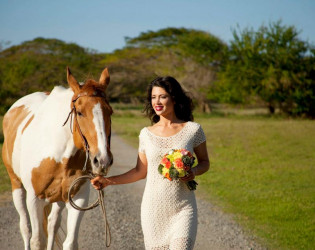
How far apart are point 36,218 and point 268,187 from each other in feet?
19.1

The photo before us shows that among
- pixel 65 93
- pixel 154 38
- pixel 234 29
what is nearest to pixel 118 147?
pixel 65 93

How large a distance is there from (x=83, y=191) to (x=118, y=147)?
34.0 feet

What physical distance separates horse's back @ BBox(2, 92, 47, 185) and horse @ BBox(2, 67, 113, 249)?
0.35 feet

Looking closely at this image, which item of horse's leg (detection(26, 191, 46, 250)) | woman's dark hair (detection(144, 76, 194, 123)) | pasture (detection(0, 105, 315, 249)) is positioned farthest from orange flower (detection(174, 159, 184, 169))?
pasture (detection(0, 105, 315, 249))

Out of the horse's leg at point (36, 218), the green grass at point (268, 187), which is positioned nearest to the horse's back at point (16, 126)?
the horse's leg at point (36, 218)

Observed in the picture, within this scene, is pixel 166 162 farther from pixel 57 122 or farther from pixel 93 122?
pixel 57 122

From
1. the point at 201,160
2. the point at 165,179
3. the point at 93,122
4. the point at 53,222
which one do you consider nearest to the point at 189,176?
the point at 165,179

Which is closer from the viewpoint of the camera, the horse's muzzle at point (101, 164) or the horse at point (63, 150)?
the horse's muzzle at point (101, 164)

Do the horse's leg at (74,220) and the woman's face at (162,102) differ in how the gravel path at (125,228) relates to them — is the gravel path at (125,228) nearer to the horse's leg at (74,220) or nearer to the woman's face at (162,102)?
the horse's leg at (74,220)

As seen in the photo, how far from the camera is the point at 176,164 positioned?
2.86 meters

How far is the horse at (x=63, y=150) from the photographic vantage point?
3293 mm

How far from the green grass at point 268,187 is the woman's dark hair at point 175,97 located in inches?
103

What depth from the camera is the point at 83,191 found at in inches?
156

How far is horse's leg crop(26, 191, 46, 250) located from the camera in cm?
404
